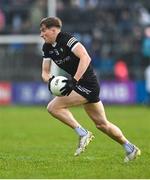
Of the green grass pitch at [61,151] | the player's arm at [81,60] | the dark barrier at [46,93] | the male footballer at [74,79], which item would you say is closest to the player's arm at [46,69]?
the male footballer at [74,79]

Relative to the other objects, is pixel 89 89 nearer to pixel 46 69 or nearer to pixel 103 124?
pixel 103 124

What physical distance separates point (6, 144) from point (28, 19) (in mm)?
15988

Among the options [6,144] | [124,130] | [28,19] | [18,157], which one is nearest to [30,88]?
[28,19]

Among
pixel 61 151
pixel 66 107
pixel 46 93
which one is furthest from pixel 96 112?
pixel 46 93

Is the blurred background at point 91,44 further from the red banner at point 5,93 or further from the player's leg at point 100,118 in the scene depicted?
the player's leg at point 100,118

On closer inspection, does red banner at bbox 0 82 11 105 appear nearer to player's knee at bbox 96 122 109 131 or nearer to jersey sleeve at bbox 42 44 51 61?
jersey sleeve at bbox 42 44 51 61

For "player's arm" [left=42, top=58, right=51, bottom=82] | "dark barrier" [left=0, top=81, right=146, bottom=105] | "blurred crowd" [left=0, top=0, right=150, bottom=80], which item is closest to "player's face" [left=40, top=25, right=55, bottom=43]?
"player's arm" [left=42, top=58, right=51, bottom=82]

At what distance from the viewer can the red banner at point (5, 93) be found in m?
29.4

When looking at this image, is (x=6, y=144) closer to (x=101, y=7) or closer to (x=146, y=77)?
(x=146, y=77)

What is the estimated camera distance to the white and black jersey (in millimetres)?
11234

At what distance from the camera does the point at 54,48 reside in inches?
446

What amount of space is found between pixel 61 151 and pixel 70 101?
71.9 inches

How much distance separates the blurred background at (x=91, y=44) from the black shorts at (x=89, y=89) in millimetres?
17071

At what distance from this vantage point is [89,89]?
11.4 meters
